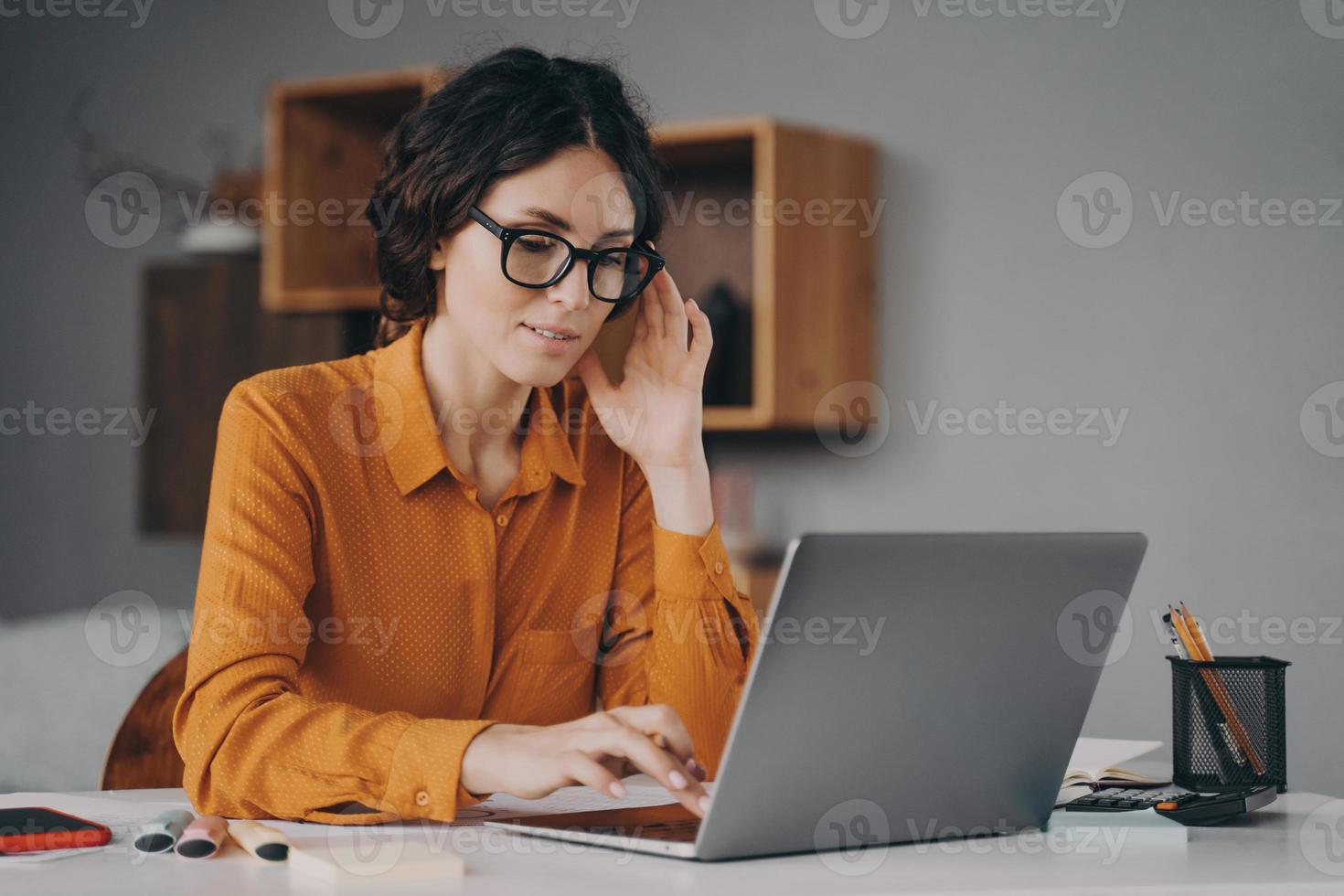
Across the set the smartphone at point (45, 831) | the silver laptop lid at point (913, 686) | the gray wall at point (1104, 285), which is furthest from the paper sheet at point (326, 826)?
the gray wall at point (1104, 285)

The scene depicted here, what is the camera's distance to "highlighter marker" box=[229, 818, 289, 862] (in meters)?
0.96

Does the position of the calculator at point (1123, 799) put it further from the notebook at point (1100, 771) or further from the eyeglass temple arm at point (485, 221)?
the eyeglass temple arm at point (485, 221)

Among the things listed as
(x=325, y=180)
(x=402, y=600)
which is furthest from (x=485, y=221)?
(x=325, y=180)

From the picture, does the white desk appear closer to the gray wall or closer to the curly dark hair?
the curly dark hair

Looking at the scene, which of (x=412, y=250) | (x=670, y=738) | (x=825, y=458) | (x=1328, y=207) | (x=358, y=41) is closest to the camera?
(x=670, y=738)

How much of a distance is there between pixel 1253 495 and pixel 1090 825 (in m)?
1.81

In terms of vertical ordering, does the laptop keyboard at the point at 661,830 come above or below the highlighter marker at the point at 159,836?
below

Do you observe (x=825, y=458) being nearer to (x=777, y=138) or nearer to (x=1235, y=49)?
(x=777, y=138)

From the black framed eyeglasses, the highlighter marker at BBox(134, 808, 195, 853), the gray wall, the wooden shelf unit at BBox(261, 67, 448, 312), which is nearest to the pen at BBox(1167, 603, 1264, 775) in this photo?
the black framed eyeglasses

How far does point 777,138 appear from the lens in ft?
9.34

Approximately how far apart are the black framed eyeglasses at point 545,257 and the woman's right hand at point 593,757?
0.55m

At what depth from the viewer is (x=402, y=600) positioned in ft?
4.87

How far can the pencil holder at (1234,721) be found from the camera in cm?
121

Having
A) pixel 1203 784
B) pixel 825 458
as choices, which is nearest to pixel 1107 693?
pixel 825 458
